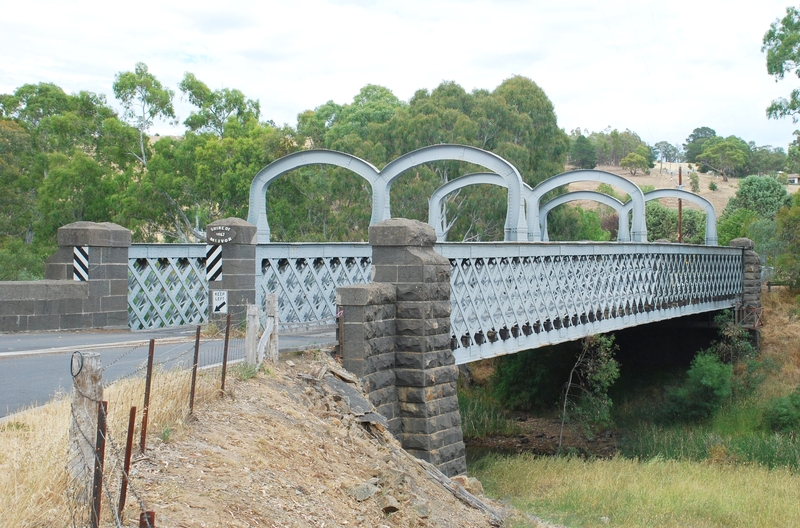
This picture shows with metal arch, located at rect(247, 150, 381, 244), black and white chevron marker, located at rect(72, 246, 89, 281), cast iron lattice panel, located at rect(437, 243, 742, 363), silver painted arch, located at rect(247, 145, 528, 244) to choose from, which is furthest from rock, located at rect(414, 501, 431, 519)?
metal arch, located at rect(247, 150, 381, 244)

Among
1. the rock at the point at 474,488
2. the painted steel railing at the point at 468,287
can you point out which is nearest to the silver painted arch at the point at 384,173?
the painted steel railing at the point at 468,287

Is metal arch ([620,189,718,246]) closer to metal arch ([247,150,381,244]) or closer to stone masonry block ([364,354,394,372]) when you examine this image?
metal arch ([247,150,381,244])

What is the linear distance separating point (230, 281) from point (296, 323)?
1339 millimetres

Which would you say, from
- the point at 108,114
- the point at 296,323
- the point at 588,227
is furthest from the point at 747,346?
the point at 108,114

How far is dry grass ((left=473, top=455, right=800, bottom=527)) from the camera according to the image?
15.6 meters

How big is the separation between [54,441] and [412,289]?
7934mm

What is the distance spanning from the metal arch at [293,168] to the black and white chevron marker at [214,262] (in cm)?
337

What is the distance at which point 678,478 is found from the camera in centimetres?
1975

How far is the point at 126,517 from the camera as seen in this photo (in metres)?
5.75

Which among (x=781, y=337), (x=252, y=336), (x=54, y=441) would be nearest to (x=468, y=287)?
(x=252, y=336)

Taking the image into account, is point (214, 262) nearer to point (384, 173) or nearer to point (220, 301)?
point (220, 301)

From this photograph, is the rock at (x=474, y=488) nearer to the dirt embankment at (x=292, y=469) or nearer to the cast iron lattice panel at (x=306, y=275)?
the dirt embankment at (x=292, y=469)

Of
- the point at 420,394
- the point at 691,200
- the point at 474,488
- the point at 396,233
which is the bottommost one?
the point at 474,488

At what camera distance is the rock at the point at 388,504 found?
9000mm
